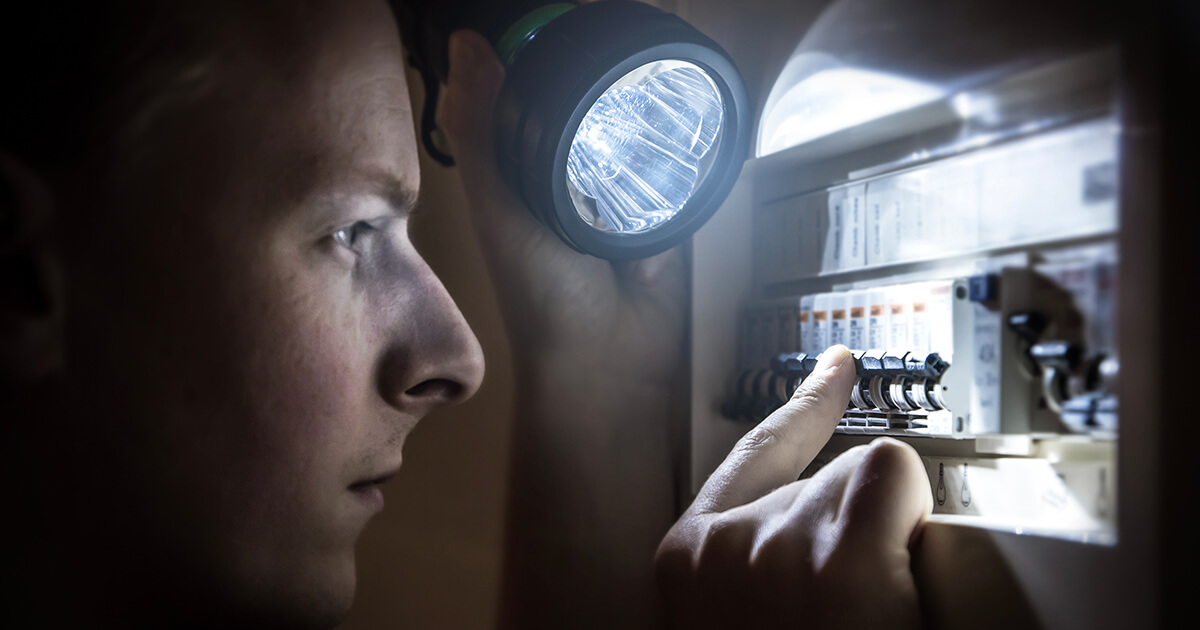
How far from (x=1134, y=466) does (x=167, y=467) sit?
0.88m

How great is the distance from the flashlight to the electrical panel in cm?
10

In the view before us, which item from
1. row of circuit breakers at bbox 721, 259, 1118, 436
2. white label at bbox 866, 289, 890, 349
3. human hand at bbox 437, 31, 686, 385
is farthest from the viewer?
human hand at bbox 437, 31, 686, 385

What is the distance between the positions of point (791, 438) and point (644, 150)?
0.45m

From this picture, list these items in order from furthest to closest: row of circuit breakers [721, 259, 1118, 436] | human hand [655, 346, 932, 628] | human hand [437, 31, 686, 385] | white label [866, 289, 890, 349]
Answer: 1. human hand [437, 31, 686, 385]
2. white label [866, 289, 890, 349]
3. human hand [655, 346, 932, 628]
4. row of circuit breakers [721, 259, 1118, 436]

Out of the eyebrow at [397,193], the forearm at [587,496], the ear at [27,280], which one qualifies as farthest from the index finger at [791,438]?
the ear at [27,280]

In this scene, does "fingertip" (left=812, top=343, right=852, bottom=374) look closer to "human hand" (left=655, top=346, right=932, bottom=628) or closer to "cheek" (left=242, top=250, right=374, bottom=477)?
"human hand" (left=655, top=346, right=932, bottom=628)

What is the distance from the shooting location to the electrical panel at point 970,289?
623 mm

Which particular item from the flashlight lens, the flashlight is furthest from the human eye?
the flashlight lens

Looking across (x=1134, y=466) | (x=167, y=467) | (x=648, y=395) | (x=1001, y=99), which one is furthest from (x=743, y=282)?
(x=167, y=467)

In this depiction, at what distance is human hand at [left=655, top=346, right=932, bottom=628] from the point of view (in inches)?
29.3

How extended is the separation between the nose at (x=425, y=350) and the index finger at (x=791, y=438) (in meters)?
0.35

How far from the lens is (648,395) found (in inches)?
45.2

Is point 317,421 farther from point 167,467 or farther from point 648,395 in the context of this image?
point 648,395

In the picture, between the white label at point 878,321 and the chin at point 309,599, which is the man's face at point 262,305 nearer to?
the chin at point 309,599
